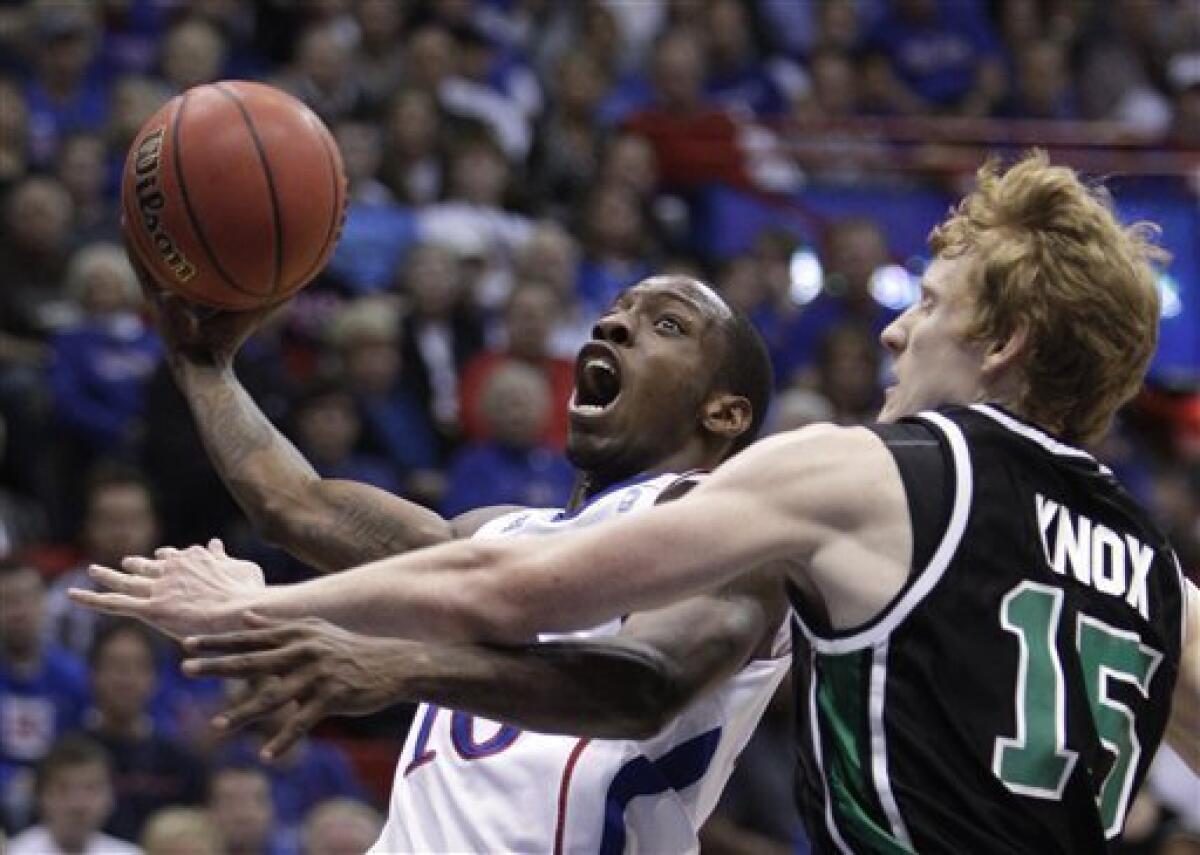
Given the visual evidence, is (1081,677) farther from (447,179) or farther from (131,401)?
(447,179)

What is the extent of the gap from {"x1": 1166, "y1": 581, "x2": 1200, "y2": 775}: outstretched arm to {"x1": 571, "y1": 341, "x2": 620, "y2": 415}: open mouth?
50.0 inches

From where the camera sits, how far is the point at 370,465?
9242mm

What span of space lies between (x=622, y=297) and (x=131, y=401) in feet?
16.3

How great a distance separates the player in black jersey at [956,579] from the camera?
10.7 feet

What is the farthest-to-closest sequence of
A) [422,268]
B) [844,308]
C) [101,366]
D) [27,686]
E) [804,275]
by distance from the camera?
[804,275], [844,308], [422,268], [101,366], [27,686]

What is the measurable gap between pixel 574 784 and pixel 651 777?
0.44ft

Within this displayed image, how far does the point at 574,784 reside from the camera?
13.0ft

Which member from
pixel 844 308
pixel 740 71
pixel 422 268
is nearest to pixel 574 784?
pixel 422 268

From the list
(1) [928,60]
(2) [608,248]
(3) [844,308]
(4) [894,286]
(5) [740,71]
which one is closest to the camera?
(3) [844,308]

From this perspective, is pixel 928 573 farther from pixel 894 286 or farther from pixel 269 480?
pixel 894 286

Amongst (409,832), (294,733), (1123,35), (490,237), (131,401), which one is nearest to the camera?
(294,733)

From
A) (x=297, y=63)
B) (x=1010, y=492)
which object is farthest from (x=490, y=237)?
(x=1010, y=492)

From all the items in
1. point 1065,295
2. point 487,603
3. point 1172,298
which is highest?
point 1065,295

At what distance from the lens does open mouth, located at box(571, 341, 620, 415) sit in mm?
4527
